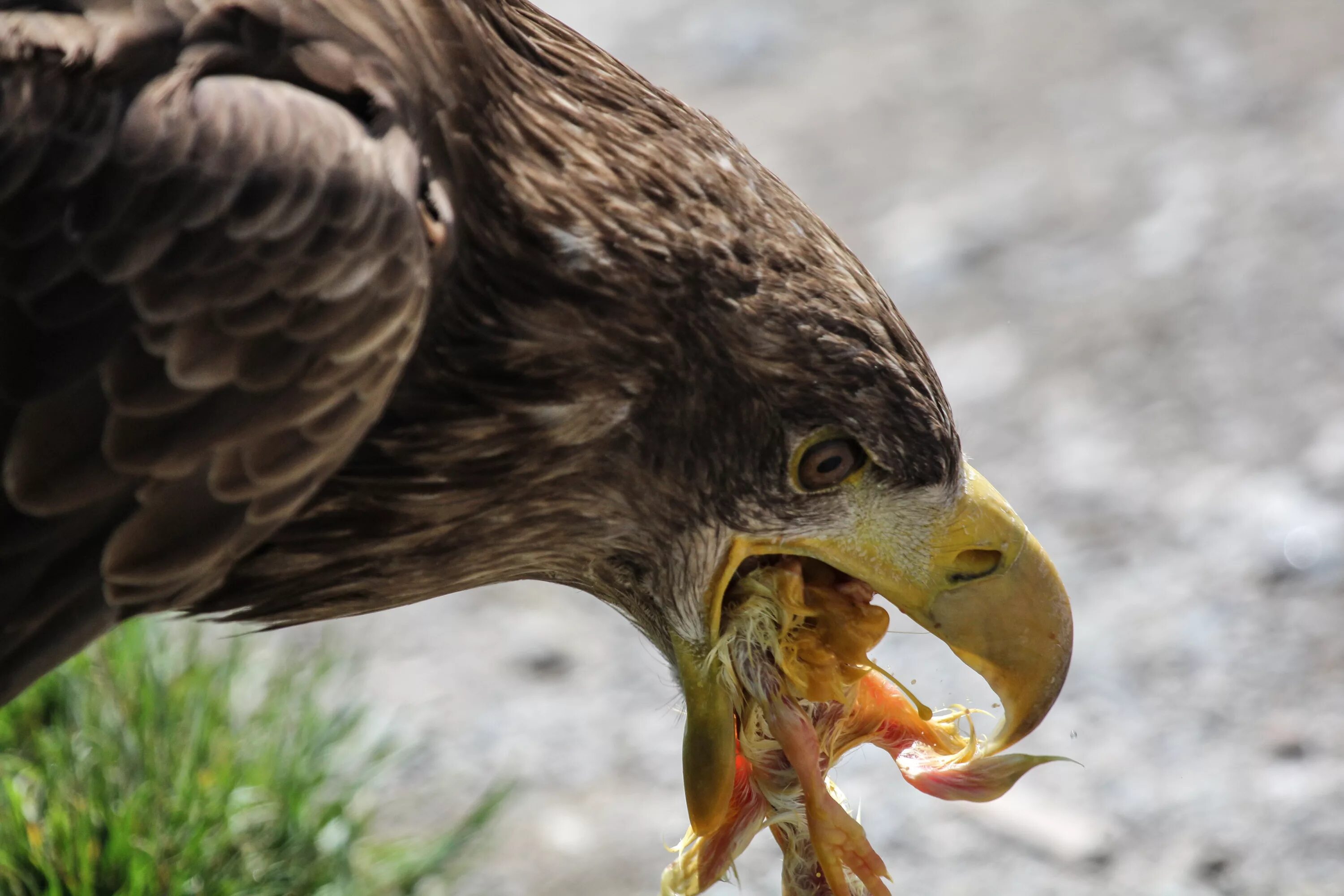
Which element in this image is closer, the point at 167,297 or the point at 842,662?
the point at 167,297

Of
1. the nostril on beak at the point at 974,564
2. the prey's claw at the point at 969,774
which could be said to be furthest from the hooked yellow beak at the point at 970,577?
the prey's claw at the point at 969,774

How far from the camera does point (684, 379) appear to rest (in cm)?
197

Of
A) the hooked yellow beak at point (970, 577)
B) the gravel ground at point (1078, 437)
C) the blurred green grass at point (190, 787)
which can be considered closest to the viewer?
the hooked yellow beak at point (970, 577)

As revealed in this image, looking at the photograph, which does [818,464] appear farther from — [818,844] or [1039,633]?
[818,844]

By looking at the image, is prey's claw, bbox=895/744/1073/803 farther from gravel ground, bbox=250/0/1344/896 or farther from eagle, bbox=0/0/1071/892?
gravel ground, bbox=250/0/1344/896

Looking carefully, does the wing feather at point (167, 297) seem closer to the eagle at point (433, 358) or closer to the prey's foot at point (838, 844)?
the eagle at point (433, 358)

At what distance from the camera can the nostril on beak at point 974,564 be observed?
81.7 inches

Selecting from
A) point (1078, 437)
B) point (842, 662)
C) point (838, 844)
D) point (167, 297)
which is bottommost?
point (838, 844)

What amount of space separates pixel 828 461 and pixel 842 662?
36cm

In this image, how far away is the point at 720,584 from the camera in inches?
81.9

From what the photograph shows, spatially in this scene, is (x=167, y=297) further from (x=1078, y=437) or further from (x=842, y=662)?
(x=1078, y=437)

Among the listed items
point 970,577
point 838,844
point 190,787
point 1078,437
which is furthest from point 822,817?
point 1078,437

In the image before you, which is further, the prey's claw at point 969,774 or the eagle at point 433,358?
the prey's claw at point 969,774

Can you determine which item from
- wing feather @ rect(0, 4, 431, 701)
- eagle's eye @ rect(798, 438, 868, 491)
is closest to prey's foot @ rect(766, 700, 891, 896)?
eagle's eye @ rect(798, 438, 868, 491)
